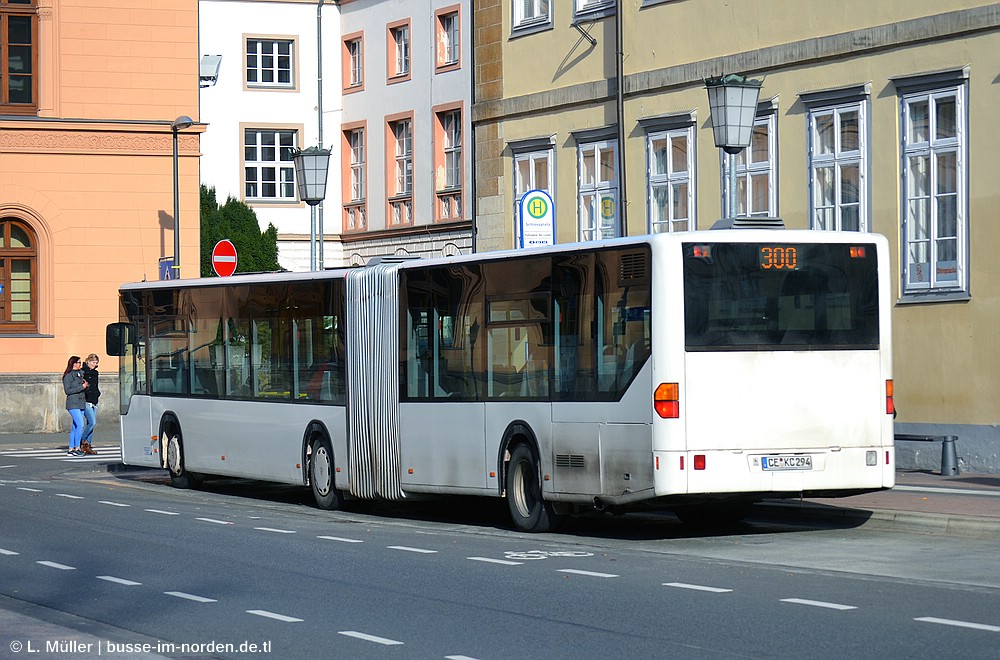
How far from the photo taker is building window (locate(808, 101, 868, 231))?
23.0 meters

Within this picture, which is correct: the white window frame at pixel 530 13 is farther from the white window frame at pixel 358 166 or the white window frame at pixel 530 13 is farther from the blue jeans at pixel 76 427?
the white window frame at pixel 358 166

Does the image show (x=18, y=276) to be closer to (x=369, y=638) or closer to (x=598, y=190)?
(x=598, y=190)

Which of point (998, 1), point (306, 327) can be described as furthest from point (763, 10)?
point (306, 327)

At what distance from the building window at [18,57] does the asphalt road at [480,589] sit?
2024cm

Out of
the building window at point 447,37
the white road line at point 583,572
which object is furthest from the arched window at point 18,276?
the white road line at point 583,572

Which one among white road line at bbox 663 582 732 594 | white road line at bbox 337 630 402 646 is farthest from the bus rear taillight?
white road line at bbox 337 630 402 646

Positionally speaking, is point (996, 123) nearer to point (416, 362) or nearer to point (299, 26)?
point (416, 362)

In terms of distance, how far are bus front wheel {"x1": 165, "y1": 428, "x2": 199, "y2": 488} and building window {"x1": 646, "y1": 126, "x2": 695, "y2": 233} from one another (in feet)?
27.0

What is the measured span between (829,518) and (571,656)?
26.1ft

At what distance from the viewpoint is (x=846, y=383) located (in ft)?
50.1

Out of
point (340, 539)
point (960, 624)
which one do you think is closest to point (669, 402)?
point (340, 539)

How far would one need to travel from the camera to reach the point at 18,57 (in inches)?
1458

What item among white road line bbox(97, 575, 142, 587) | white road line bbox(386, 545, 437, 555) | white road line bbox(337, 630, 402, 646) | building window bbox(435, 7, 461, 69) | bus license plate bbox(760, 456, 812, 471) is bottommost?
white road line bbox(386, 545, 437, 555)

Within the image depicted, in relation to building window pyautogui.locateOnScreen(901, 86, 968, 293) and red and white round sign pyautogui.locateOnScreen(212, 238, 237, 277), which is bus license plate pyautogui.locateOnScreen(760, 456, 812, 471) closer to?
building window pyautogui.locateOnScreen(901, 86, 968, 293)
